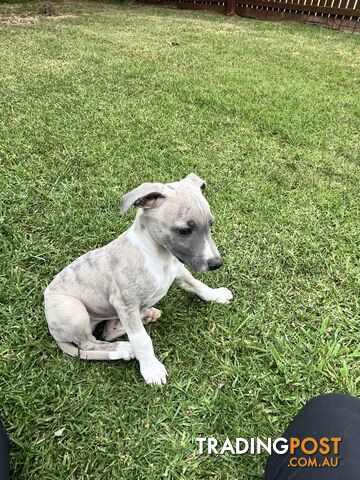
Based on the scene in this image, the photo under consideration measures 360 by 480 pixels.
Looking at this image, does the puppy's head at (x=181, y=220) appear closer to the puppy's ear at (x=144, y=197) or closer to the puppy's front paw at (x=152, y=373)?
the puppy's ear at (x=144, y=197)

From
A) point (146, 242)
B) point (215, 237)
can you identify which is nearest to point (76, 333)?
point (146, 242)

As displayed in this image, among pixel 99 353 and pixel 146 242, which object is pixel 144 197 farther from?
pixel 99 353

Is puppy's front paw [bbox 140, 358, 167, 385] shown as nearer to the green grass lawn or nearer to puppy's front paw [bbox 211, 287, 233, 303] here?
the green grass lawn

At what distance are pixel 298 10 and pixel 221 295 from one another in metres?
14.1

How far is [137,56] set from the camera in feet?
28.1

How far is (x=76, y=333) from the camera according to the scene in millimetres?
2521

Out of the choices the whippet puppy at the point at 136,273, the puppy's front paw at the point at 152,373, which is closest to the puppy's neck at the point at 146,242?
the whippet puppy at the point at 136,273

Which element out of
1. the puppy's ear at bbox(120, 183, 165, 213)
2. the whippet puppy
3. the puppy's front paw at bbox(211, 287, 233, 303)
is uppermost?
the puppy's ear at bbox(120, 183, 165, 213)

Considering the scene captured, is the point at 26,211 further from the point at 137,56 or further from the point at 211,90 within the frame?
the point at 137,56

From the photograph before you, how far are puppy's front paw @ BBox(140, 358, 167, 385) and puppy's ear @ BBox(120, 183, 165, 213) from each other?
1015 millimetres

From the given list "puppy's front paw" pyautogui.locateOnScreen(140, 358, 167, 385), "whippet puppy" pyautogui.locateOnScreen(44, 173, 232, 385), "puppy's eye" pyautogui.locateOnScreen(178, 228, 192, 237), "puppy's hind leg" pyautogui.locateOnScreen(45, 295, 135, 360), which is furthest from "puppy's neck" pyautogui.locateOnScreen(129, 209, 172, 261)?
"puppy's front paw" pyautogui.locateOnScreen(140, 358, 167, 385)

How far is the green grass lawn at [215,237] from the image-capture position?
7.63 ft

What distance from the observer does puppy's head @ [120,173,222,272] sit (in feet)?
7.18

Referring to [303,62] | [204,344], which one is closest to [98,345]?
[204,344]
